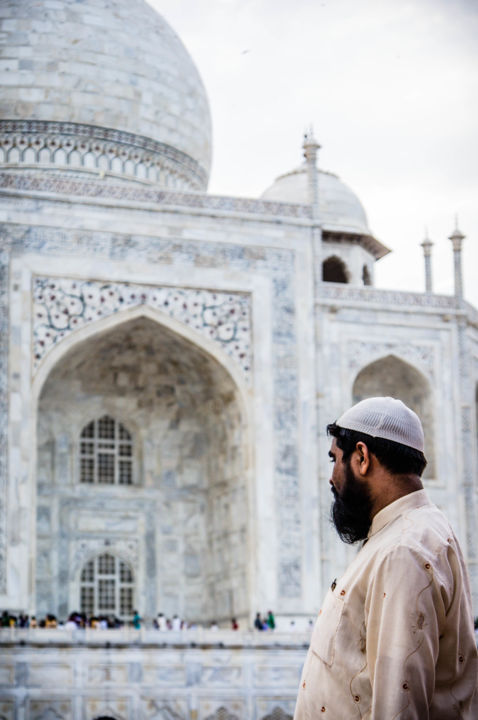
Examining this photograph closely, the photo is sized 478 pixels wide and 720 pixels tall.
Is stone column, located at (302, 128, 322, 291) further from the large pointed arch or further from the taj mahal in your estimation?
the large pointed arch

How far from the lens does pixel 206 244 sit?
16391 mm

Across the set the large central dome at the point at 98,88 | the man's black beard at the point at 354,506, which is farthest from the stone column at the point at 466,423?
the man's black beard at the point at 354,506

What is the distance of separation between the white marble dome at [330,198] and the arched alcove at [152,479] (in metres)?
3.59

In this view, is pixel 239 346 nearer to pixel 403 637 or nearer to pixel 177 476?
pixel 177 476

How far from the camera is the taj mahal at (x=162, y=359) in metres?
15.5

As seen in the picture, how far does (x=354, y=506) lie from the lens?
7.70 feet

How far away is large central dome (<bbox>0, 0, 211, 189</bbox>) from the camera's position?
1736cm

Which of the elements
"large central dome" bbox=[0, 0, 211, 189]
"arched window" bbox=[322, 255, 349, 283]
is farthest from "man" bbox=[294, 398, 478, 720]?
"arched window" bbox=[322, 255, 349, 283]

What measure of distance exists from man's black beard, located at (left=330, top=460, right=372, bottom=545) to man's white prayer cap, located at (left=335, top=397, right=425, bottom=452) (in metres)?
0.08

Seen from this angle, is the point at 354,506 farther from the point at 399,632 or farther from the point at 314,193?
the point at 314,193

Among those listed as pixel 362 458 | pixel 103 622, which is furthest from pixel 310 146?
pixel 362 458

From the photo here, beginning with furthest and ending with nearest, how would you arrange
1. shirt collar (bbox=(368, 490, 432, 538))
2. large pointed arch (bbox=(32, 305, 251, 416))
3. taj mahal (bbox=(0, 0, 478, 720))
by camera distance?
1. taj mahal (bbox=(0, 0, 478, 720))
2. large pointed arch (bbox=(32, 305, 251, 416))
3. shirt collar (bbox=(368, 490, 432, 538))

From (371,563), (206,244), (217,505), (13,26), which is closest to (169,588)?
(217,505)

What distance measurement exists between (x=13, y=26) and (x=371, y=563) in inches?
656
